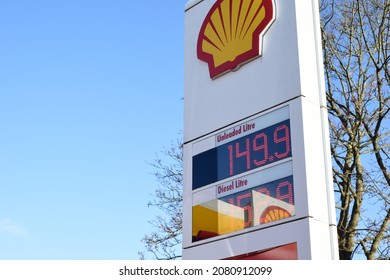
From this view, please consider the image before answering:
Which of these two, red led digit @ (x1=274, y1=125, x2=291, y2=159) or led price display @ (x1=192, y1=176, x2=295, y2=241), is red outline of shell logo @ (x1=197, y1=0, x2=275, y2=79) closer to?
red led digit @ (x1=274, y1=125, x2=291, y2=159)

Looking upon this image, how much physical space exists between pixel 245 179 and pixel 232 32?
2291 mm

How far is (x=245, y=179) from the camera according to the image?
7.86 meters

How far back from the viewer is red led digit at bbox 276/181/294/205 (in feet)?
24.0

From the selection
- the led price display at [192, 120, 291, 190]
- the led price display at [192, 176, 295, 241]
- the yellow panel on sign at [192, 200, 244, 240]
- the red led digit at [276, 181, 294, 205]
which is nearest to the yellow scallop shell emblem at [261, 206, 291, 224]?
the led price display at [192, 176, 295, 241]

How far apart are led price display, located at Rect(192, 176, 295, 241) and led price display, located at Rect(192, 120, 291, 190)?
297 millimetres

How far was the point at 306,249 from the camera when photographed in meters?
7.04

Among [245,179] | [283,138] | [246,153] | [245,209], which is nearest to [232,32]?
[246,153]

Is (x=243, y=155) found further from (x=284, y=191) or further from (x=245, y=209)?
(x=284, y=191)

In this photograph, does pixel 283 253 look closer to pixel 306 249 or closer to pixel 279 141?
pixel 306 249

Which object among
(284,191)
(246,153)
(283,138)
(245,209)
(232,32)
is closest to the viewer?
(284,191)

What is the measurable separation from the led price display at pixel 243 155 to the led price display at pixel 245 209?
0.97 feet
